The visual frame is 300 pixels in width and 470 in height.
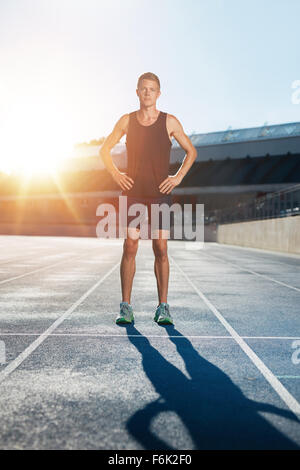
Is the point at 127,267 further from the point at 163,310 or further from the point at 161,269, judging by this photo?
the point at 163,310

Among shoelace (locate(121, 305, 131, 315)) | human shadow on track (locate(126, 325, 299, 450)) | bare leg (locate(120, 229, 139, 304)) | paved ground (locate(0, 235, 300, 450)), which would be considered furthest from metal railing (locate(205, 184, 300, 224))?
human shadow on track (locate(126, 325, 299, 450))

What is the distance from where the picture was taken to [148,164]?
17.3 feet

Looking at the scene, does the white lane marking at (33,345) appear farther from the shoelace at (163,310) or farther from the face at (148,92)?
the face at (148,92)

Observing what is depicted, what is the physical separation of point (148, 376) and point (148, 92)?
9.61 feet

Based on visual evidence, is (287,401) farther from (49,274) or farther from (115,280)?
(49,274)

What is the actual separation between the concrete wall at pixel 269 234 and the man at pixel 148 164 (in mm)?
15993

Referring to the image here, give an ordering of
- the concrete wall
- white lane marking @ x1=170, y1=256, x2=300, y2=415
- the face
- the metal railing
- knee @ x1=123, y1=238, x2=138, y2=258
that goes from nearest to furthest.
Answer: white lane marking @ x1=170, y1=256, x2=300, y2=415
the face
knee @ x1=123, y1=238, x2=138, y2=258
the metal railing
the concrete wall

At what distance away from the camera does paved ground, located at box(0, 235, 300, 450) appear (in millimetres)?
2520

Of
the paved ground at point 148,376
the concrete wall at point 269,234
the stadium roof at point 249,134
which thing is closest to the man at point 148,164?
the paved ground at point 148,376

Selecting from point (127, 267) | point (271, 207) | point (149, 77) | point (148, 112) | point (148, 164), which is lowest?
point (127, 267)

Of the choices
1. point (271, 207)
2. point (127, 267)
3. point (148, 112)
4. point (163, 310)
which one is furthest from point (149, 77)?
point (271, 207)

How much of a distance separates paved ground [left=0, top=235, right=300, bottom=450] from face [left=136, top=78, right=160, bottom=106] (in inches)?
87.2

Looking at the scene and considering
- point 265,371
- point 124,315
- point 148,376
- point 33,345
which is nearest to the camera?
point 148,376

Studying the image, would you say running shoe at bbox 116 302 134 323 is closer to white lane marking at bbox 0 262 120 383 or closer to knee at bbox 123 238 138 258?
knee at bbox 123 238 138 258
